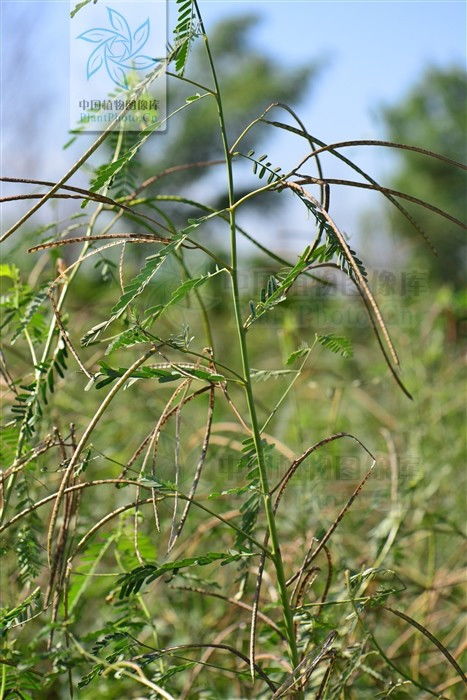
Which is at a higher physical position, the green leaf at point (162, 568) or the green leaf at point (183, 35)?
the green leaf at point (183, 35)

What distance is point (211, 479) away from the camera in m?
1.58

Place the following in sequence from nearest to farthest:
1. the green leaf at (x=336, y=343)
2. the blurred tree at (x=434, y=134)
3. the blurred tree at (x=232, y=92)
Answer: the green leaf at (x=336, y=343), the blurred tree at (x=232, y=92), the blurred tree at (x=434, y=134)

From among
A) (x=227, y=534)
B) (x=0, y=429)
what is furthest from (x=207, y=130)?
(x=0, y=429)

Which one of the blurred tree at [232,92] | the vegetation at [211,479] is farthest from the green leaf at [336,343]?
the blurred tree at [232,92]

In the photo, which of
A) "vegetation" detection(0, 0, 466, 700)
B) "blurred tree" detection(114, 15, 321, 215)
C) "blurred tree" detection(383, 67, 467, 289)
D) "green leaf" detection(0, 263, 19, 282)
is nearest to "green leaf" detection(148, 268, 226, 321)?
"vegetation" detection(0, 0, 466, 700)

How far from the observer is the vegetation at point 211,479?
615 millimetres

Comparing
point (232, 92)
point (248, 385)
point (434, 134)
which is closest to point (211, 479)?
point (248, 385)

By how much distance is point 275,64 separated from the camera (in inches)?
354

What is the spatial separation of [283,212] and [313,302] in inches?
274

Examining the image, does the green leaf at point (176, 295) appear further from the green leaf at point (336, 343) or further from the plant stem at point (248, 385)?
the green leaf at point (336, 343)

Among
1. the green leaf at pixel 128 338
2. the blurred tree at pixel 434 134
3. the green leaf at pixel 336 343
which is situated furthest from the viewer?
the blurred tree at pixel 434 134

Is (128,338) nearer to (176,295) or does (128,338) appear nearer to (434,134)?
(176,295)

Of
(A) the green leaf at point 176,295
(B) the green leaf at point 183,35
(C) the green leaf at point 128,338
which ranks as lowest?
(C) the green leaf at point 128,338

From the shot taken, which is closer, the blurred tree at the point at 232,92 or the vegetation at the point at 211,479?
the vegetation at the point at 211,479
